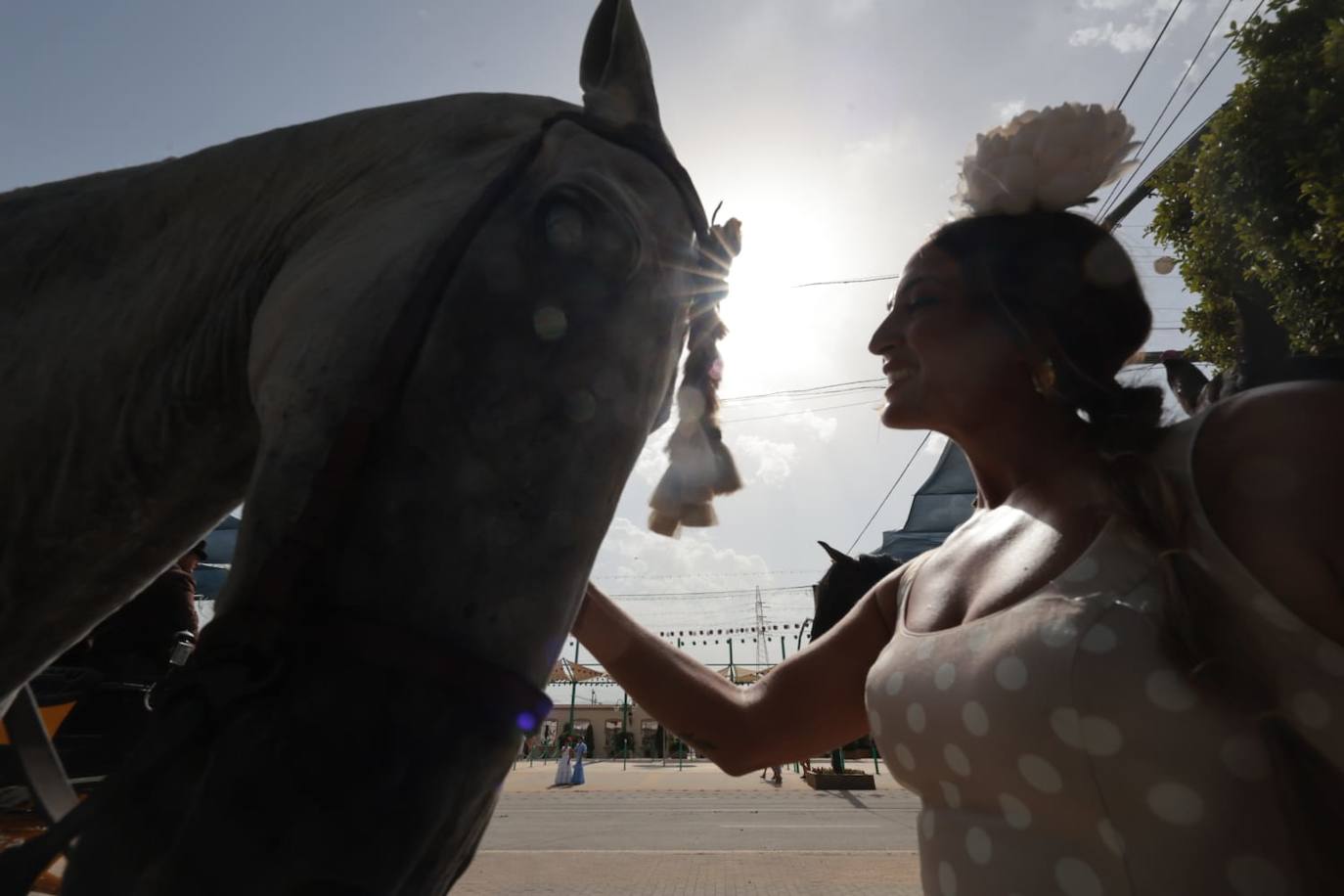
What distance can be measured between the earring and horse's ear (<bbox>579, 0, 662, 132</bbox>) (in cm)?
96

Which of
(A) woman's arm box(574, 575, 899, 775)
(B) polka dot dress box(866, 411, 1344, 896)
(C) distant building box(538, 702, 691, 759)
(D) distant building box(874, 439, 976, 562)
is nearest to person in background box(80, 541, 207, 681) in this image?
(A) woman's arm box(574, 575, 899, 775)

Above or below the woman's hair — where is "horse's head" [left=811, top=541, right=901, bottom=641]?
below

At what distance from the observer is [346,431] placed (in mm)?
673

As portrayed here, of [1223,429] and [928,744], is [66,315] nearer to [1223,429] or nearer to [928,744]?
[928,744]

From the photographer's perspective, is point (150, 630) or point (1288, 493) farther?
point (150, 630)

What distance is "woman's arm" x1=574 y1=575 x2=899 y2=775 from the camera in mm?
1866

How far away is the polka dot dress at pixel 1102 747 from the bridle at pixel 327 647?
0.78 metres

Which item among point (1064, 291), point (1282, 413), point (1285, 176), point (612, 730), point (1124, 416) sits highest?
point (1285, 176)

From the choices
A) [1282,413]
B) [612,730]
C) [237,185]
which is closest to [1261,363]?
Result: [1282,413]

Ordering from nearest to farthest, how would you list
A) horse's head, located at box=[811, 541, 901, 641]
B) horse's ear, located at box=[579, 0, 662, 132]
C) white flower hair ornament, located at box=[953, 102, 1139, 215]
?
horse's ear, located at box=[579, 0, 662, 132] → white flower hair ornament, located at box=[953, 102, 1139, 215] → horse's head, located at box=[811, 541, 901, 641]

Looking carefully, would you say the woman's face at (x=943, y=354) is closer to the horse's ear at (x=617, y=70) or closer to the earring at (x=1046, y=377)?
the earring at (x=1046, y=377)

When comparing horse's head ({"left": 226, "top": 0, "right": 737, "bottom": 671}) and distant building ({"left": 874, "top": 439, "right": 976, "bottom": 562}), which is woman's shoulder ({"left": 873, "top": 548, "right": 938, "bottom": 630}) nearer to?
horse's head ({"left": 226, "top": 0, "right": 737, "bottom": 671})

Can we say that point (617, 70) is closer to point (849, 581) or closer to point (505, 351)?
point (505, 351)

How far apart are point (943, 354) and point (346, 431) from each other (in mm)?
1338
